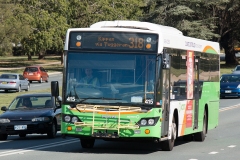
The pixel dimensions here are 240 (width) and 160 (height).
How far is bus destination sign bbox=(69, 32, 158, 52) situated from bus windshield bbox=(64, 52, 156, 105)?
15 cm

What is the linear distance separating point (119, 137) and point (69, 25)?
63.9 meters

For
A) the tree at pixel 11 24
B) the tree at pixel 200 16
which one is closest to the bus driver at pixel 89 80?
the tree at pixel 200 16

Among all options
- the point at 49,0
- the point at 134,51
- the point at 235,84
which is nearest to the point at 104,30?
the point at 134,51

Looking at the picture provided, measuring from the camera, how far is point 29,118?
18.9 m

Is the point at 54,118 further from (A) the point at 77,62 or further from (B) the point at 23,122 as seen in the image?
(A) the point at 77,62

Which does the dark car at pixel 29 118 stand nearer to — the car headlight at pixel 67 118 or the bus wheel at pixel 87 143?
the bus wheel at pixel 87 143

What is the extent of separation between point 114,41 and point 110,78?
82cm

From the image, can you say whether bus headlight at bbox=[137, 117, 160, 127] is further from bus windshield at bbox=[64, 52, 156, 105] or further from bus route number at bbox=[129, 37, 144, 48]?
bus route number at bbox=[129, 37, 144, 48]

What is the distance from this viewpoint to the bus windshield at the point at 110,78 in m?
14.0

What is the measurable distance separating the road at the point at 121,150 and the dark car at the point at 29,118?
1.07ft

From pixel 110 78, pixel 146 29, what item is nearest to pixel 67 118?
pixel 110 78

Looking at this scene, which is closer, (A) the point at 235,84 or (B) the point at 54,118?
(B) the point at 54,118

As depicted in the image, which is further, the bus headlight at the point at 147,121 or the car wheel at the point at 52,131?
the car wheel at the point at 52,131

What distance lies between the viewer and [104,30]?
1445 centimetres
